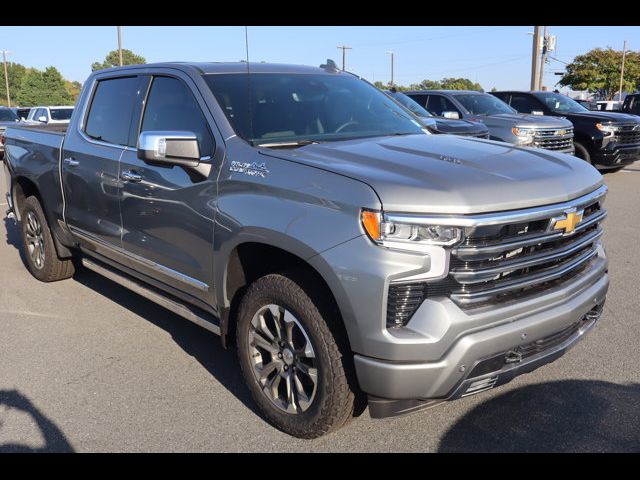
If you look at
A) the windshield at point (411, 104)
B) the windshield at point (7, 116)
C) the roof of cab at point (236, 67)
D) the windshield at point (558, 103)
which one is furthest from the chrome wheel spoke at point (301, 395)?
the windshield at point (7, 116)

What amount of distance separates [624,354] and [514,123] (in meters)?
7.93

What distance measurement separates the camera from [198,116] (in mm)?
3855

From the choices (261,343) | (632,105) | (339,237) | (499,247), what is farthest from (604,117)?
(339,237)

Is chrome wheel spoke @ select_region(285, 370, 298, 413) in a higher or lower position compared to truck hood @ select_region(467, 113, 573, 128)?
lower

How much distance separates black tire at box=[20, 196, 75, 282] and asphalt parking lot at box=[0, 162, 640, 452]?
835 mm

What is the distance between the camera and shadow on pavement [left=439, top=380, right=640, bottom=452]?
3129 millimetres

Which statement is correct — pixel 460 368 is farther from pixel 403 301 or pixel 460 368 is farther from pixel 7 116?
pixel 7 116

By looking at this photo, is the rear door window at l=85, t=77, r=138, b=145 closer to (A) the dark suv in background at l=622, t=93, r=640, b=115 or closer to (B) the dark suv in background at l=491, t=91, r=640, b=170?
(B) the dark suv in background at l=491, t=91, r=640, b=170

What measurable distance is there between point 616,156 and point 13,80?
258ft

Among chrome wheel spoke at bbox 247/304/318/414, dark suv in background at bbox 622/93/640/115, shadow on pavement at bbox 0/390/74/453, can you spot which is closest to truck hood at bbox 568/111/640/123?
dark suv in background at bbox 622/93/640/115

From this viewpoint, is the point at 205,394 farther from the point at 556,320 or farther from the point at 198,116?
the point at 556,320

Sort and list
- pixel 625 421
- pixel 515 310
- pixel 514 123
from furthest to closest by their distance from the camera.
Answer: pixel 514 123 < pixel 625 421 < pixel 515 310

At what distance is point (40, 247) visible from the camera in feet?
20.1

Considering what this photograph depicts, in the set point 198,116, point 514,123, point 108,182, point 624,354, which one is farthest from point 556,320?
point 514,123
